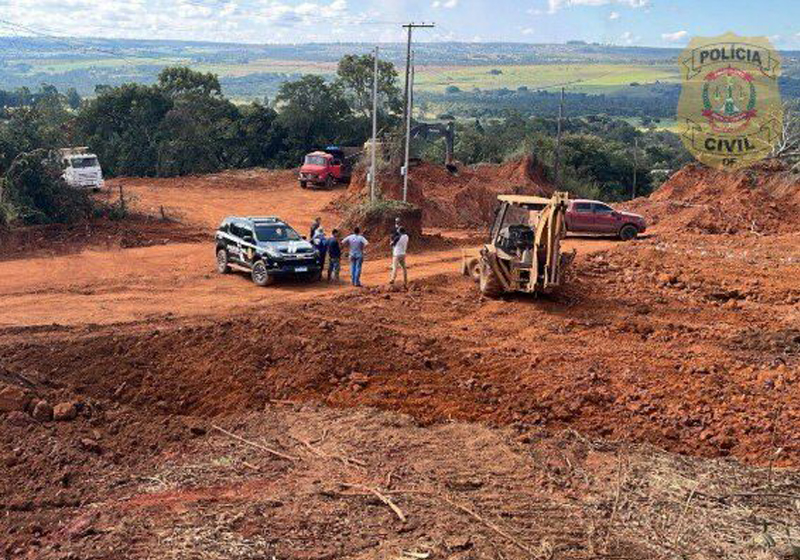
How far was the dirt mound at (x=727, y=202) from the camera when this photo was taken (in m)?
30.2

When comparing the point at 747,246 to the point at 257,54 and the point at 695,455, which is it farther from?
the point at 257,54

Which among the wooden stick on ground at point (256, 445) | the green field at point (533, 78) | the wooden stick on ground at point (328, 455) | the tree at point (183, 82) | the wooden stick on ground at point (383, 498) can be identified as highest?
the green field at point (533, 78)

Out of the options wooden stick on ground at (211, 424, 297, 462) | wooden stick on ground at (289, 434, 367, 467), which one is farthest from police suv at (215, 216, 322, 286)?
wooden stick on ground at (289, 434, 367, 467)

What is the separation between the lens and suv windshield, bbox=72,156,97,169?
34.5m

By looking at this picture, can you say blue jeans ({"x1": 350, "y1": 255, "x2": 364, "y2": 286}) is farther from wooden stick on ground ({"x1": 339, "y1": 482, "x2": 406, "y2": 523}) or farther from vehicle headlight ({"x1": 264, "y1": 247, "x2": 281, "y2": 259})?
wooden stick on ground ({"x1": 339, "y1": 482, "x2": 406, "y2": 523})

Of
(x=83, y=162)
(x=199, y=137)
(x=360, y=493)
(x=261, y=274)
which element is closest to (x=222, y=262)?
(x=261, y=274)

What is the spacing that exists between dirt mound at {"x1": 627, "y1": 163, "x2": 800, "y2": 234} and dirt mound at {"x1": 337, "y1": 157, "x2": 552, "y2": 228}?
20.6ft

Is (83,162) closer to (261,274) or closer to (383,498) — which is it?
(261,274)

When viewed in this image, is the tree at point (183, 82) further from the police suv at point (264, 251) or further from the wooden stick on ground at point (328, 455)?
the wooden stick on ground at point (328, 455)

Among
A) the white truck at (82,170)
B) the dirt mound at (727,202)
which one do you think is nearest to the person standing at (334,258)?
the dirt mound at (727,202)

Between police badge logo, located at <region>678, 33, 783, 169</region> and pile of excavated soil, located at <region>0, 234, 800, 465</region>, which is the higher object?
police badge logo, located at <region>678, 33, 783, 169</region>

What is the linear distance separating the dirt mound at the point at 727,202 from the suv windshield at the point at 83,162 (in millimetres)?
22573

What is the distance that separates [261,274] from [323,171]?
2092cm

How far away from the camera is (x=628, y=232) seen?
94.2 feet
